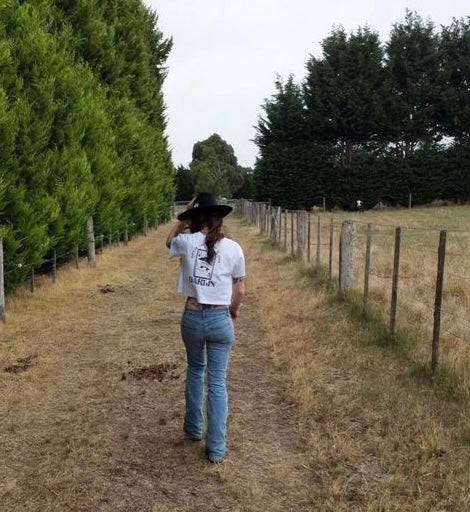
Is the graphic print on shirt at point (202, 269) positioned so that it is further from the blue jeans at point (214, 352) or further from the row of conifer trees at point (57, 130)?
the row of conifer trees at point (57, 130)

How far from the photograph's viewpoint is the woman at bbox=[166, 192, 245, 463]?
4.21m

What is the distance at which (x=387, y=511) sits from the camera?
3.54 metres

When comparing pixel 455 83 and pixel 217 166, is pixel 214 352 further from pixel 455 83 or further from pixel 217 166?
pixel 217 166

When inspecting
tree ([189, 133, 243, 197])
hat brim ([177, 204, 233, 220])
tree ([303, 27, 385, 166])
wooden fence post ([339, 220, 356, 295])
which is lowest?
wooden fence post ([339, 220, 356, 295])

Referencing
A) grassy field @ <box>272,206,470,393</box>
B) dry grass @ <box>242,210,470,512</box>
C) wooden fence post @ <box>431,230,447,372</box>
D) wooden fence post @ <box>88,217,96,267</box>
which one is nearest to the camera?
dry grass @ <box>242,210,470,512</box>

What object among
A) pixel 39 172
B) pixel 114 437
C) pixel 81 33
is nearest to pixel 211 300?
pixel 114 437

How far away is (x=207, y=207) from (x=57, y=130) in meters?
8.10

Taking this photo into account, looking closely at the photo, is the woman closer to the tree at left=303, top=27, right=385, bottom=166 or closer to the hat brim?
the hat brim

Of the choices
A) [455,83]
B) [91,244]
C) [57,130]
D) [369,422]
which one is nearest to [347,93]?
[455,83]

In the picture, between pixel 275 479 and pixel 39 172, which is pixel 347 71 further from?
pixel 275 479

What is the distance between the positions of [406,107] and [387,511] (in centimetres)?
4541

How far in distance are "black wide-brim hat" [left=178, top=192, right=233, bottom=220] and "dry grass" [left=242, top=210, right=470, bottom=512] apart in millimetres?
2003

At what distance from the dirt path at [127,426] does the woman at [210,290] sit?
41 centimetres

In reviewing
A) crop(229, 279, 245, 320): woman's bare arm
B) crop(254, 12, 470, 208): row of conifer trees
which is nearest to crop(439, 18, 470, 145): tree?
crop(254, 12, 470, 208): row of conifer trees
